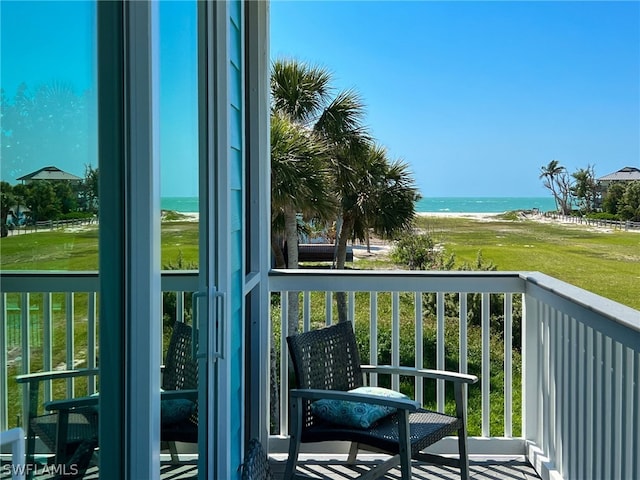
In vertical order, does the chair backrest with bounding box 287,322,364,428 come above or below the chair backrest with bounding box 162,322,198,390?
below

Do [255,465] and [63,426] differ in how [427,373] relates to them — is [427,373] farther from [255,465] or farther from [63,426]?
[63,426]

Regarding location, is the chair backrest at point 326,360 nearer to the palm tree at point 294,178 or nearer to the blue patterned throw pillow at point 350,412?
the blue patterned throw pillow at point 350,412

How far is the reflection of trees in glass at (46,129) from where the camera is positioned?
760 millimetres

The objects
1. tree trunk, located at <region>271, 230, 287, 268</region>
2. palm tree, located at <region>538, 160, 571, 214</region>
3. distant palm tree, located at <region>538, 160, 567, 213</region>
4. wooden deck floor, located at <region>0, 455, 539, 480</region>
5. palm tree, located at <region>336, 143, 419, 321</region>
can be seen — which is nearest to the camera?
wooden deck floor, located at <region>0, 455, 539, 480</region>

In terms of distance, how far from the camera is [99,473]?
1.08 metres

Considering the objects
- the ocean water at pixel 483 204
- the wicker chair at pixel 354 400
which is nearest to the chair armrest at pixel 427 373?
the wicker chair at pixel 354 400

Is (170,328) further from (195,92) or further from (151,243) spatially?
(195,92)

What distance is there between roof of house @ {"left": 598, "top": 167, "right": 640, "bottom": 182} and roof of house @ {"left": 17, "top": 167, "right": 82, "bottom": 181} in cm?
1735

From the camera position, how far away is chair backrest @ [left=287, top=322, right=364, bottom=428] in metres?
2.99

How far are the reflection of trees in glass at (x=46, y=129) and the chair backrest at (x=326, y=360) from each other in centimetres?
211

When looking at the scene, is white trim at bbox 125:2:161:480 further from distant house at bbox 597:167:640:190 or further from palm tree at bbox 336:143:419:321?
distant house at bbox 597:167:640:190

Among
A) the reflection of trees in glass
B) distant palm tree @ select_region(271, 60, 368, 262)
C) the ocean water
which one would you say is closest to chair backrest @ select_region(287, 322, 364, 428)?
the reflection of trees in glass

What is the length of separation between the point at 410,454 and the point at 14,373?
2.13 m

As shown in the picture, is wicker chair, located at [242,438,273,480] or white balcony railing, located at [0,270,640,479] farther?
wicker chair, located at [242,438,273,480]
